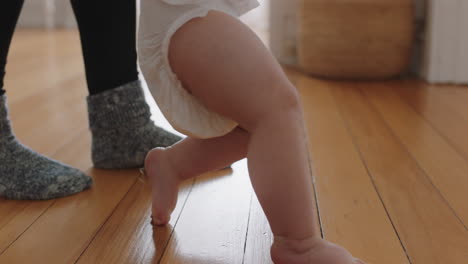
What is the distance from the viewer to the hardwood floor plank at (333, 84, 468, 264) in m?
0.88

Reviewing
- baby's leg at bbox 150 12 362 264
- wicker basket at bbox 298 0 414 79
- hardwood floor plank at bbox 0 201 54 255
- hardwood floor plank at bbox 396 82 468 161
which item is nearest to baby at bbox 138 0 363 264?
baby's leg at bbox 150 12 362 264

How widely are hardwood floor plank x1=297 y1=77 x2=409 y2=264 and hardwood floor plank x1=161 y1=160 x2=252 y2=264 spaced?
0.14 m

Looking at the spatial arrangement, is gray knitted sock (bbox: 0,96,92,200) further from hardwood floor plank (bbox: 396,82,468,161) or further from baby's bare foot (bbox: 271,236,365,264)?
hardwood floor plank (bbox: 396,82,468,161)

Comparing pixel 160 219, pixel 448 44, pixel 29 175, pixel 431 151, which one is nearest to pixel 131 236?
pixel 160 219

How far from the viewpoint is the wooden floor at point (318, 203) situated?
0.87 meters

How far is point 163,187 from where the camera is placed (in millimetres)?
961

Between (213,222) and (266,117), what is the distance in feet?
0.94

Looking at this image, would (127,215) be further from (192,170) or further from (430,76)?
(430,76)

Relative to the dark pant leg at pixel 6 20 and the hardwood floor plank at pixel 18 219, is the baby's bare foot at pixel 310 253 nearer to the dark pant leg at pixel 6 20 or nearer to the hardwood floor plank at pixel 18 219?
the hardwood floor plank at pixel 18 219

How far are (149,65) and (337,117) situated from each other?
100cm

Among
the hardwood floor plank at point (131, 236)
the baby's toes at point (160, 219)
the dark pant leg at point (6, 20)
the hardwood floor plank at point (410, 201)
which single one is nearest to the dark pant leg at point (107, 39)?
the dark pant leg at point (6, 20)

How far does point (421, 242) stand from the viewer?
2.96ft

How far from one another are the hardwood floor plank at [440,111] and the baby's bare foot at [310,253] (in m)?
0.72

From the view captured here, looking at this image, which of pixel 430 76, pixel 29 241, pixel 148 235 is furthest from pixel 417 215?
pixel 430 76
